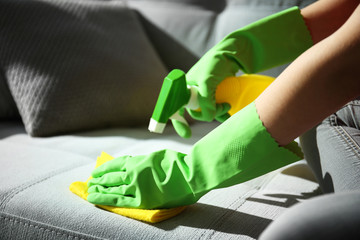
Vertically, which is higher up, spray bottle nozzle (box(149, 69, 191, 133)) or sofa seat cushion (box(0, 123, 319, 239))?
spray bottle nozzle (box(149, 69, 191, 133))

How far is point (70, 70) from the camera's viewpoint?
47.6 inches

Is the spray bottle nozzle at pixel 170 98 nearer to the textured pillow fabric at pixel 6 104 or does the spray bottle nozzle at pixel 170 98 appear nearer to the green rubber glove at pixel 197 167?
the green rubber glove at pixel 197 167

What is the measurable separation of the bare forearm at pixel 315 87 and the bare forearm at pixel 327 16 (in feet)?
1.03

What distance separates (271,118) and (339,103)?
10 cm

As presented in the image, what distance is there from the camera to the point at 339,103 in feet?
1.84

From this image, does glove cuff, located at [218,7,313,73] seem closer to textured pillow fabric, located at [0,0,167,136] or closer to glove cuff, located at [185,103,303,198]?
glove cuff, located at [185,103,303,198]

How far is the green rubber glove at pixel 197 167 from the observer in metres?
0.61

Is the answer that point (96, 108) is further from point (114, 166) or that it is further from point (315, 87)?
point (315, 87)

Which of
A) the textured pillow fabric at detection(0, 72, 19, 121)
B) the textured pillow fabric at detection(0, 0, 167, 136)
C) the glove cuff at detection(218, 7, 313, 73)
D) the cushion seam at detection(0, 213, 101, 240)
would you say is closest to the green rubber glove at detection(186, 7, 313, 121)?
the glove cuff at detection(218, 7, 313, 73)

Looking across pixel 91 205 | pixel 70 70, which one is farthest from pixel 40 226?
pixel 70 70

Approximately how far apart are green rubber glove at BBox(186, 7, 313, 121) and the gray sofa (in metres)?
0.24

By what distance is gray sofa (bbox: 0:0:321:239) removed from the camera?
694 millimetres

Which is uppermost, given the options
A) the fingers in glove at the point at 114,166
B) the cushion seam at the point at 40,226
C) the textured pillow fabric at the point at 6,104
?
the fingers in glove at the point at 114,166

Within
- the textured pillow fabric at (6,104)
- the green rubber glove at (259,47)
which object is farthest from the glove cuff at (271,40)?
the textured pillow fabric at (6,104)
